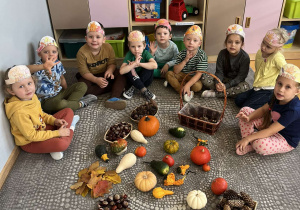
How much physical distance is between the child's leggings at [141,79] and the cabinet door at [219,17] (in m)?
0.93

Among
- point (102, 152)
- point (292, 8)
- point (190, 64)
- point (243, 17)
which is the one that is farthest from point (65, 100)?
point (292, 8)

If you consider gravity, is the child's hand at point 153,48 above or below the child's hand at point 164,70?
above

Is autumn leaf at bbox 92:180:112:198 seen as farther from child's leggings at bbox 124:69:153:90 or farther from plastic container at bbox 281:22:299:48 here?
plastic container at bbox 281:22:299:48

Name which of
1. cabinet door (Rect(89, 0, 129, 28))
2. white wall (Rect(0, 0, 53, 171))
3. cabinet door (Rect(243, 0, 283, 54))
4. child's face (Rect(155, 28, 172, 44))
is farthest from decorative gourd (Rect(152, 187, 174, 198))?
cabinet door (Rect(243, 0, 283, 54))

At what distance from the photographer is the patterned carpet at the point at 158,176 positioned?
1.72 m

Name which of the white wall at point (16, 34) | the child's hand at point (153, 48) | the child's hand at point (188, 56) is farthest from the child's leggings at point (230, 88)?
the white wall at point (16, 34)

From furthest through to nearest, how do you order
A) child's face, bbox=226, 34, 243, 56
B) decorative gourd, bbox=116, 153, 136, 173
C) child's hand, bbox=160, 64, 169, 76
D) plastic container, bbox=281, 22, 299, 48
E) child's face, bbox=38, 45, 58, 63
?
1. plastic container, bbox=281, 22, 299, 48
2. child's hand, bbox=160, 64, 169, 76
3. child's face, bbox=226, 34, 243, 56
4. child's face, bbox=38, 45, 58, 63
5. decorative gourd, bbox=116, 153, 136, 173

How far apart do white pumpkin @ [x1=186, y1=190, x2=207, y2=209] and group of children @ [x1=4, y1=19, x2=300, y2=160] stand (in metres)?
0.57

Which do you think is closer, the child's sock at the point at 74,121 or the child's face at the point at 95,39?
the child's sock at the point at 74,121

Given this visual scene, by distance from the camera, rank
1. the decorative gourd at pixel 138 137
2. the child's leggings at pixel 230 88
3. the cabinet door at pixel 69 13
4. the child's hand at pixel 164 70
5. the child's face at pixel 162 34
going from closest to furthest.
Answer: the decorative gourd at pixel 138 137, the child's leggings at pixel 230 88, the child's face at pixel 162 34, the child's hand at pixel 164 70, the cabinet door at pixel 69 13

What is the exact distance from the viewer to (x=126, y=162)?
191 centimetres

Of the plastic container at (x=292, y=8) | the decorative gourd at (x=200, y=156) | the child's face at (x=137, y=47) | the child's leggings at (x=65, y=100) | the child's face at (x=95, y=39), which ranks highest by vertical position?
the plastic container at (x=292, y=8)

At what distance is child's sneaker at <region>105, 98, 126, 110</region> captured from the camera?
2.51 meters

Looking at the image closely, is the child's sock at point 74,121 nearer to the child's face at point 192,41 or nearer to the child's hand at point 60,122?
the child's hand at point 60,122
